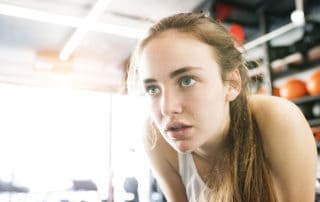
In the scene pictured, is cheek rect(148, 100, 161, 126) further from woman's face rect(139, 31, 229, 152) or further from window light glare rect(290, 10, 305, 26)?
window light glare rect(290, 10, 305, 26)

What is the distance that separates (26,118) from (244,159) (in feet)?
13.4

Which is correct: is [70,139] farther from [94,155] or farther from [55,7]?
[55,7]

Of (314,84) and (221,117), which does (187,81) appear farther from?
(314,84)

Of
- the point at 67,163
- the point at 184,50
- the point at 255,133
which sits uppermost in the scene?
the point at 184,50

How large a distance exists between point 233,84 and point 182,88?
0.67 feet

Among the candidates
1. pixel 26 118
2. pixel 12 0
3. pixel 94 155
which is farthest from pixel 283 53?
pixel 26 118

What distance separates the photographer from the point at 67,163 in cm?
455

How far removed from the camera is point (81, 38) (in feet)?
12.4

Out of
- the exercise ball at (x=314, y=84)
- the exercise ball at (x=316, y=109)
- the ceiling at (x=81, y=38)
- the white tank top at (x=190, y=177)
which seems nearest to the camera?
the white tank top at (x=190, y=177)

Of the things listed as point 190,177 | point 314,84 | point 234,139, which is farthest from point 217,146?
point 314,84

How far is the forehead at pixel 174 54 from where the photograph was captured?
2.38 ft

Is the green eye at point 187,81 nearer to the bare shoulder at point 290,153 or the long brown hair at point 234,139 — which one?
the long brown hair at point 234,139

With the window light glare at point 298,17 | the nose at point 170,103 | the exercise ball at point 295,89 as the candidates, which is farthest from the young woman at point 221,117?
the exercise ball at point 295,89

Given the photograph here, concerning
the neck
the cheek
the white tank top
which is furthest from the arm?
the cheek
